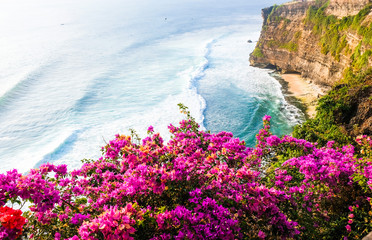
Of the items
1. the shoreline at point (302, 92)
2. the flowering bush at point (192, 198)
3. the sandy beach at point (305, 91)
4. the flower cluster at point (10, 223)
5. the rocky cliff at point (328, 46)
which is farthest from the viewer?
the sandy beach at point (305, 91)

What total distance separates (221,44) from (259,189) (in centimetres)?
→ 7305

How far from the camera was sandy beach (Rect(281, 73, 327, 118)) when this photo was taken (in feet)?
101

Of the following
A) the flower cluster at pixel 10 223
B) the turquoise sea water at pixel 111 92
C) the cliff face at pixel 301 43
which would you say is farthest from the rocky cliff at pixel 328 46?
the flower cluster at pixel 10 223

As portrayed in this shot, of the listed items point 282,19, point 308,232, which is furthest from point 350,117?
point 282,19

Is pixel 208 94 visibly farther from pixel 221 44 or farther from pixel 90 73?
pixel 221 44

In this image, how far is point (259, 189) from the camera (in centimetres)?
551

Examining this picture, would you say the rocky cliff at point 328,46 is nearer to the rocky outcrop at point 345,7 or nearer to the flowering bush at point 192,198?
the rocky outcrop at point 345,7

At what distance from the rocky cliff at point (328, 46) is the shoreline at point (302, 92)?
3.64 ft

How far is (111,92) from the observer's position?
38.3m

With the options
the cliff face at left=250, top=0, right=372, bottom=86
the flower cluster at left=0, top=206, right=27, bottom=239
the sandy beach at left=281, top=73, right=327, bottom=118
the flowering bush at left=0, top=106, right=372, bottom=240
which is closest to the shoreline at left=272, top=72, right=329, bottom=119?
the sandy beach at left=281, top=73, right=327, bottom=118

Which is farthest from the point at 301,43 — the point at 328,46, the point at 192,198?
the point at 192,198

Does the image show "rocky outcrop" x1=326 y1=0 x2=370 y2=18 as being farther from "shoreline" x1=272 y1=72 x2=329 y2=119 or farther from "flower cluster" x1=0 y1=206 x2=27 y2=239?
"flower cluster" x1=0 y1=206 x2=27 y2=239

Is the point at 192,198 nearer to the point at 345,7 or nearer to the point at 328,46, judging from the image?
the point at 328,46

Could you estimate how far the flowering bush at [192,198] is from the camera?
4.78 meters
